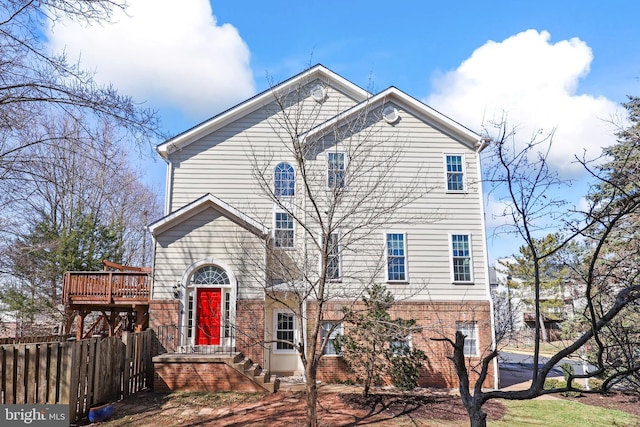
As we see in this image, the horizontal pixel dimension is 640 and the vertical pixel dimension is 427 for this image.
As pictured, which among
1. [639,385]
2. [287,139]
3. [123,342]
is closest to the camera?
[639,385]

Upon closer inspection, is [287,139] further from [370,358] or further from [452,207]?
[370,358]

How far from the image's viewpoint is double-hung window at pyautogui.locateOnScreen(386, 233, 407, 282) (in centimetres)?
1473

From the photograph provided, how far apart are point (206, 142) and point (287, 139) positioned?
2959mm

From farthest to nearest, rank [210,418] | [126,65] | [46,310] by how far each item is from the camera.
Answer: [46,310] → [210,418] → [126,65]

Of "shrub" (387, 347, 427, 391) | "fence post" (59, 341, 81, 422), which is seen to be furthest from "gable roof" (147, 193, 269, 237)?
"shrub" (387, 347, 427, 391)

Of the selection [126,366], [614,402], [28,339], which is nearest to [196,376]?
[126,366]

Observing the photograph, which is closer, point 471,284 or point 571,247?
point 571,247

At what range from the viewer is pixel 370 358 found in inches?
456

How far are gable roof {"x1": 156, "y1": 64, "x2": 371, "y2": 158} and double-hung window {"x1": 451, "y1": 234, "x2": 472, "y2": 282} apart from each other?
234 inches

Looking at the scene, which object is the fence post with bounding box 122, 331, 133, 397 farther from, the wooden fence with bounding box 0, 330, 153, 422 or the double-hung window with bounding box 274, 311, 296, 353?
the double-hung window with bounding box 274, 311, 296, 353

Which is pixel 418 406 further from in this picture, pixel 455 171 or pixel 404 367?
pixel 455 171

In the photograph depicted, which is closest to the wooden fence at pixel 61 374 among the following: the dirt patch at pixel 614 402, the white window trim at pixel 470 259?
the white window trim at pixel 470 259

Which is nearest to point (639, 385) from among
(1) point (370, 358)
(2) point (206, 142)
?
(1) point (370, 358)

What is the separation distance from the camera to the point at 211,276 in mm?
13641
